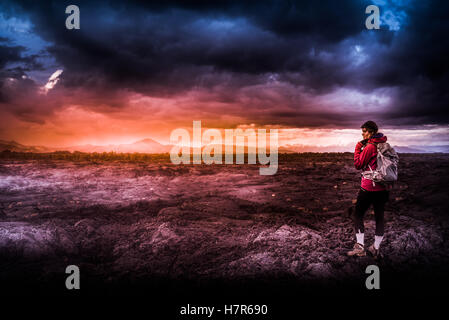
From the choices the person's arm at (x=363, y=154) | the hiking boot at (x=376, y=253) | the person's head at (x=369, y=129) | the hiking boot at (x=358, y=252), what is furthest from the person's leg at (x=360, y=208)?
the person's head at (x=369, y=129)

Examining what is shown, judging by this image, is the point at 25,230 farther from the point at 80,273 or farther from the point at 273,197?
the point at 273,197

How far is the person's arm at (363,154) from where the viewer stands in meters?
4.59

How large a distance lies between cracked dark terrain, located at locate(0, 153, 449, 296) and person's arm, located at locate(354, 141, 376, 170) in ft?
6.94

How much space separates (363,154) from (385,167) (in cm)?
42

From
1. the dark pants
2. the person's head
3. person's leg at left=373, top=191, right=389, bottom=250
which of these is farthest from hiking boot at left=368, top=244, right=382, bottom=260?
the person's head

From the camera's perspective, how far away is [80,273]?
5203mm

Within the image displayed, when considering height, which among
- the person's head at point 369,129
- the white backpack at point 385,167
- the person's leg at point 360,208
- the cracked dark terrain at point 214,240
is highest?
the person's head at point 369,129

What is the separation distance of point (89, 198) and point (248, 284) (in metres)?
9.70

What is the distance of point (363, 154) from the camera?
4.62 meters

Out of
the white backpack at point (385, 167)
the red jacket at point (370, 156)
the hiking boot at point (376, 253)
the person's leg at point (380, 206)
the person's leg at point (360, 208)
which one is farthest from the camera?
the hiking boot at point (376, 253)

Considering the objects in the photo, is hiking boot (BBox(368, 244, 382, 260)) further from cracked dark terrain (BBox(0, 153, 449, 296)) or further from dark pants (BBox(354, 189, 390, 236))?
dark pants (BBox(354, 189, 390, 236))

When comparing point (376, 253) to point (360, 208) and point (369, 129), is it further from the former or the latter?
point (369, 129)

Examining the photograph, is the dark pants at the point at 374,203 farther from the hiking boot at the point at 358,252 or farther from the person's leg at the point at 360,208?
the hiking boot at the point at 358,252

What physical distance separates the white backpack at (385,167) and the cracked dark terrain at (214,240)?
1901mm
